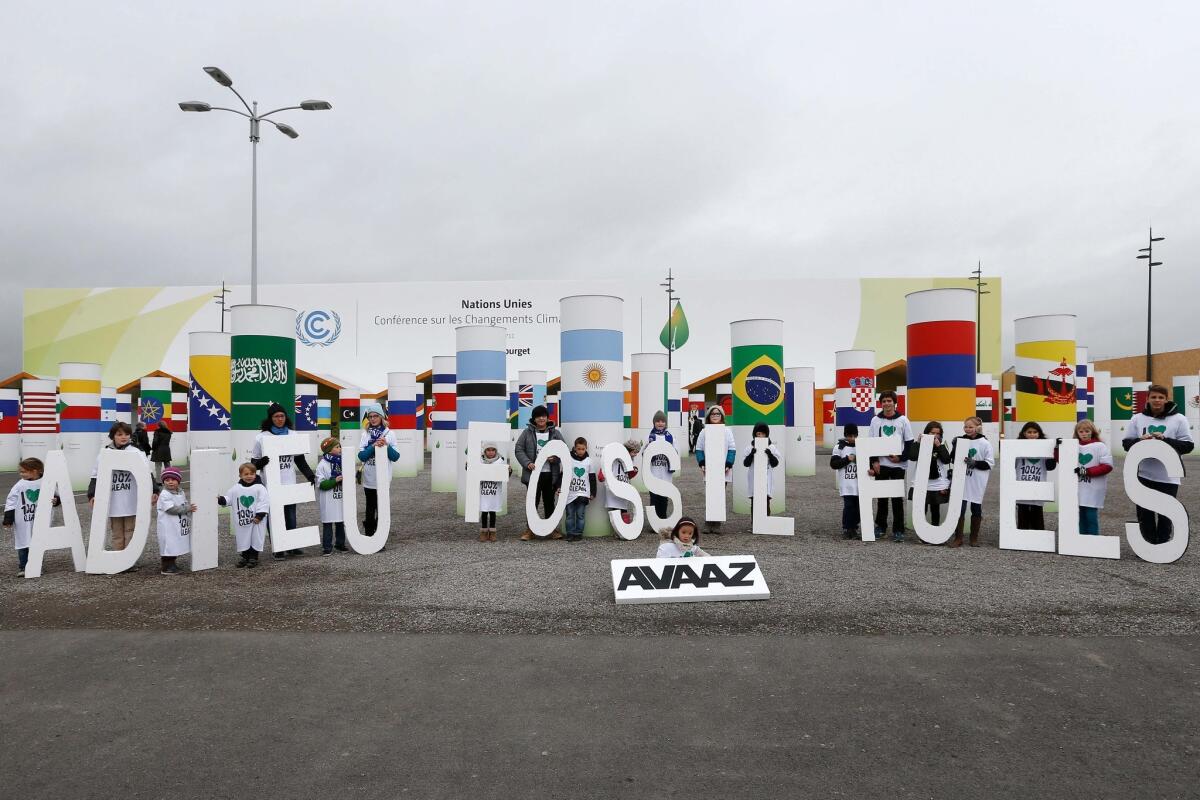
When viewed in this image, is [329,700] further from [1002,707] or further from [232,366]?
[232,366]

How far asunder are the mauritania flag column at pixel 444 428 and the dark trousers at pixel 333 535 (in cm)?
606

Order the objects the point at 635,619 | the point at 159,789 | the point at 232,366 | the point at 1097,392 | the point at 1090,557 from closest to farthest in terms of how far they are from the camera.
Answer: the point at 159,789, the point at 635,619, the point at 1090,557, the point at 232,366, the point at 1097,392

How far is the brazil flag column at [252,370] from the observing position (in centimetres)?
1138

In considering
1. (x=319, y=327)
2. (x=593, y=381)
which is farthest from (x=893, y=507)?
(x=319, y=327)

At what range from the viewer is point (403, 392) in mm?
19500

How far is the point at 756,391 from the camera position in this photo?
12.3 metres

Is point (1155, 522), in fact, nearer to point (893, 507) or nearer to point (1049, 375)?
point (893, 507)

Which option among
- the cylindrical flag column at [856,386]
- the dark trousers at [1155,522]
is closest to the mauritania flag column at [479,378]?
the dark trousers at [1155,522]

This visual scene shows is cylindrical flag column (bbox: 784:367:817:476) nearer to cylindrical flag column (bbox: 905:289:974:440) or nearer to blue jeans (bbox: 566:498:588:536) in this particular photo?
cylindrical flag column (bbox: 905:289:974:440)

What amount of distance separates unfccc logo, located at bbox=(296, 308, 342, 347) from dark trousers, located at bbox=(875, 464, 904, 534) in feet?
115

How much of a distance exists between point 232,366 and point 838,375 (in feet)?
45.4

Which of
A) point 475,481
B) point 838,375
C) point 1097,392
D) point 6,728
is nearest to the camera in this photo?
point 6,728

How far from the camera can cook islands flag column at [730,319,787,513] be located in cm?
1214

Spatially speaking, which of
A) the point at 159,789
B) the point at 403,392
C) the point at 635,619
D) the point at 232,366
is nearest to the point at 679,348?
the point at 403,392
